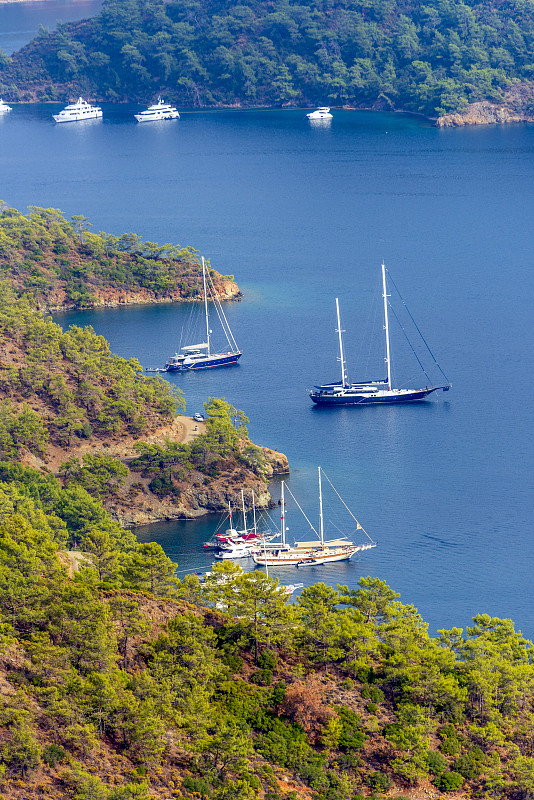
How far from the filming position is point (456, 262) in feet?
603

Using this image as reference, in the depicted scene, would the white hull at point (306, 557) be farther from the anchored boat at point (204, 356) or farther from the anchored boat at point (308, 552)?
the anchored boat at point (204, 356)

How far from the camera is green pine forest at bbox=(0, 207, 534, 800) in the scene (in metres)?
66.0

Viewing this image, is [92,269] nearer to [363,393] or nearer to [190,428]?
[363,393]

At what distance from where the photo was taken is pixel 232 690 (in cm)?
7406

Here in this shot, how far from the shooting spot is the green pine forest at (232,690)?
66.0 m

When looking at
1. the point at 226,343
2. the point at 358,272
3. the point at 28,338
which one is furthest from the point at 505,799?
the point at 358,272

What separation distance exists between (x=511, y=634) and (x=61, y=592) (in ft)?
97.2

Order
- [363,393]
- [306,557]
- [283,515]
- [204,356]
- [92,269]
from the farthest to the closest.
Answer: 1. [92,269]
2. [204,356]
3. [363,393]
4. [283,515]
5. [306,557]

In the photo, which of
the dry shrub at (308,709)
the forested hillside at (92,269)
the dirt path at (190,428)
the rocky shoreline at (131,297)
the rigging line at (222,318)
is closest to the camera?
the dry shrub at (308,709)

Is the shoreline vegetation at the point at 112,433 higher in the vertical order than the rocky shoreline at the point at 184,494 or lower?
higher

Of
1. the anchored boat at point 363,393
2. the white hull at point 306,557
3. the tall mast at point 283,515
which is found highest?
the anchored boat at point 363,393

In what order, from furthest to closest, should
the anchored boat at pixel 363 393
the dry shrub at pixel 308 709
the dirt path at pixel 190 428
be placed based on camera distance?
the anchored boat at pixel 363 393 < the dirt path at pixel 190 428 < the dry shrub at pixel 308 709

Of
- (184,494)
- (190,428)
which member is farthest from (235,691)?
(190,428)

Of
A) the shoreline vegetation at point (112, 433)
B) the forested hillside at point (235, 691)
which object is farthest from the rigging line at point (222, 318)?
the forested hillside at point (235, 691)
